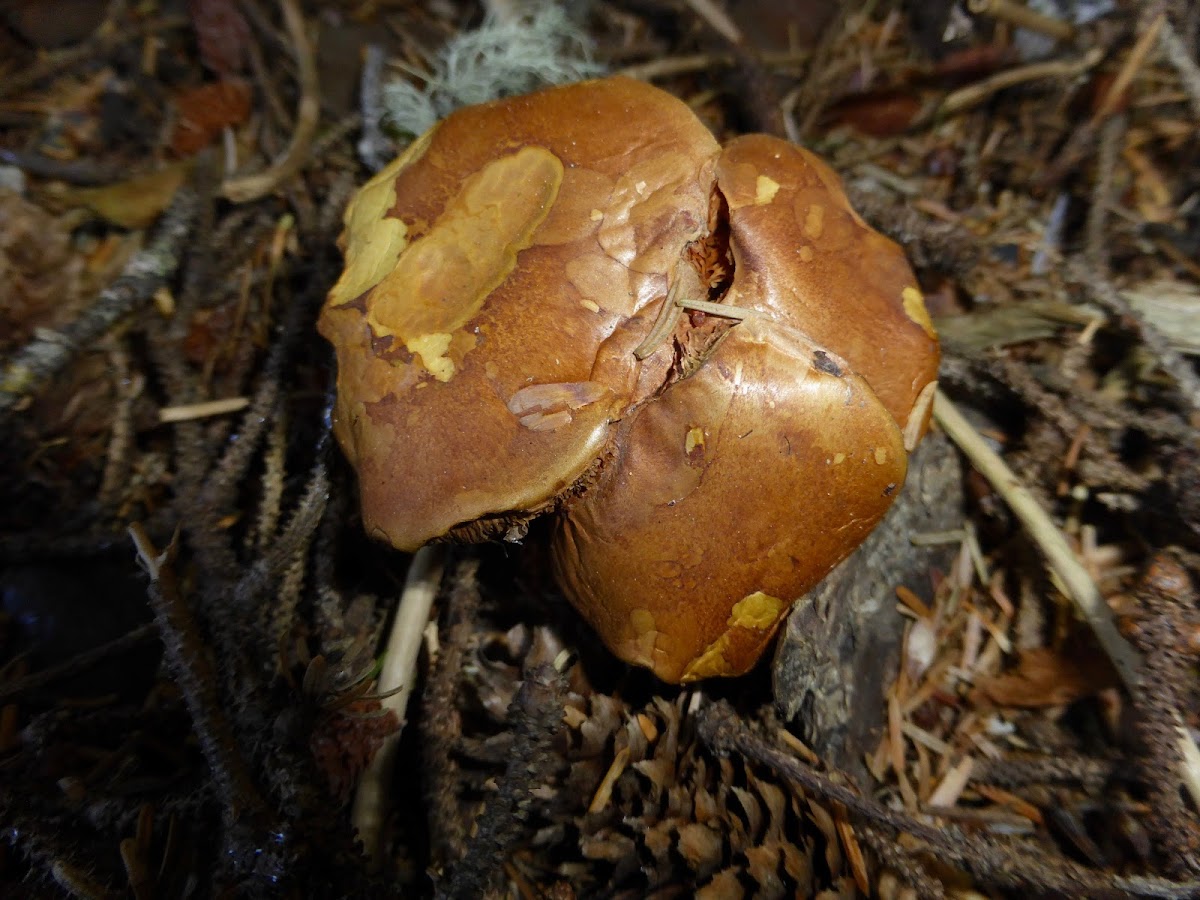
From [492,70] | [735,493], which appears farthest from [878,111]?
[735,493]

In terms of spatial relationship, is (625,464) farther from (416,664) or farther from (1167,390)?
(1167,390)

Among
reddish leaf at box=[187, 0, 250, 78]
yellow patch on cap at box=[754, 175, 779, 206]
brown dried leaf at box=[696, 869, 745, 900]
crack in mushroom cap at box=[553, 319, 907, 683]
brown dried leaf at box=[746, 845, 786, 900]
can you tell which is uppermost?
reddish leaf at box=[187, 0, 250, 78]

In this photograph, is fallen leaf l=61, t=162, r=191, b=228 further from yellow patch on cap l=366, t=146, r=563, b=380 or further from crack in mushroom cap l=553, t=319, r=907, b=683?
crack in mushroom cap l=553, t=319, r=907, b=683

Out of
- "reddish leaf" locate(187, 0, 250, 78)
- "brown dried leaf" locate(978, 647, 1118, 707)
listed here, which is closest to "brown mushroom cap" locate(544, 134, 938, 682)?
"brown dried leaf" locate(978, 647, 1118, 707)

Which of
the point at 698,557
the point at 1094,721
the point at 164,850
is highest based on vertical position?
the point at 698,557

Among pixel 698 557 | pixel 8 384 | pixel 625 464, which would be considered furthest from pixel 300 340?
pixel 698 557

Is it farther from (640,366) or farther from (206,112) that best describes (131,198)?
(640,366)
